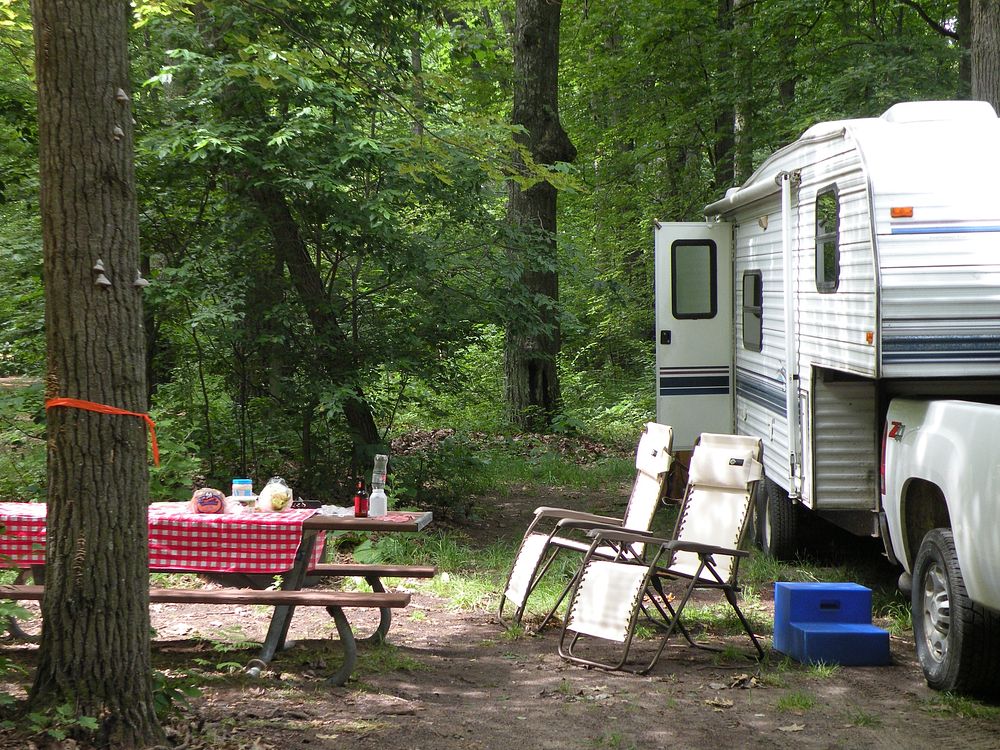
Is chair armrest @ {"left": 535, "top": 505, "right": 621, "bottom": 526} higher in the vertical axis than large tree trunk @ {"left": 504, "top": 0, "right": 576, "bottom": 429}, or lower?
lower

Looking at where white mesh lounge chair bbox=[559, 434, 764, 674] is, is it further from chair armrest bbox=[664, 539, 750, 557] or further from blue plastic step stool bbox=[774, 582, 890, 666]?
blue plastic step stool bbox=[774, 582, 890, 666]

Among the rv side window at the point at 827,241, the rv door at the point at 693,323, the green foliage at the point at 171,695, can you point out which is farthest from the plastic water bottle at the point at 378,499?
the rv door at the point at 693,323

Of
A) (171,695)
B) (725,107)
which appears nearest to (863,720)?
(171,695)

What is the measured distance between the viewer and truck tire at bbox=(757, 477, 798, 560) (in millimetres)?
7648

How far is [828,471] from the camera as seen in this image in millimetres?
6398

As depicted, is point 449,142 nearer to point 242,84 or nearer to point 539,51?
point 242,84

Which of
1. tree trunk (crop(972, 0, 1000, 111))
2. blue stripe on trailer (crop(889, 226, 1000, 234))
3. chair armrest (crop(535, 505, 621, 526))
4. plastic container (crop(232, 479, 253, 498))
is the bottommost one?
chair armrest (crop(535, 505, 621, 526))

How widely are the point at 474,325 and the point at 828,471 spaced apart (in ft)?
11.3

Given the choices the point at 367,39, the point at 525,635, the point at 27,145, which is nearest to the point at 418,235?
the point at 367,39

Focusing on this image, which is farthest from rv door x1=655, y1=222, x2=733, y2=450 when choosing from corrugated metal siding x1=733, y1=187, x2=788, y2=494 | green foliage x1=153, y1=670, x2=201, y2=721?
green foliage x1=153, y1=670, x2=201, y2=721

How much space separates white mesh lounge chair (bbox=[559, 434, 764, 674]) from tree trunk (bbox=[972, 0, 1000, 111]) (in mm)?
4598

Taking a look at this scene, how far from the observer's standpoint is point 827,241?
6363mm

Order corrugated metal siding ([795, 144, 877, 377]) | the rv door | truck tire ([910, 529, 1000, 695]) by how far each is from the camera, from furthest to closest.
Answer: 1. the rv door
2. corrugated metal siding ([795, 144, 877, 377])
3. truck tire ([910, 529, 1000, 695])

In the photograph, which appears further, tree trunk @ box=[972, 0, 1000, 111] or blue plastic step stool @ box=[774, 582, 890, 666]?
tree trunk @ box=[972, 0, 1000, 111]
